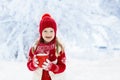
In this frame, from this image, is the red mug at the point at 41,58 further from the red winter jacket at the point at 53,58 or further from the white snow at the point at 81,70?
the white snow at the point at 81,70

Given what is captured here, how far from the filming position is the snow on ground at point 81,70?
2.60 metres

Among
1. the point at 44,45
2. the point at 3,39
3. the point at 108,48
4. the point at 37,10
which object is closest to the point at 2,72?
the point at 3,39

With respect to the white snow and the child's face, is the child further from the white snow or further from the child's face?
the white snow

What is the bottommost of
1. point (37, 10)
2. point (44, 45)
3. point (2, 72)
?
point (2, 72)

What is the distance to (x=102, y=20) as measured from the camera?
10.1ft

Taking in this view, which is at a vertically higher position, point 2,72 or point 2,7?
point 2,7

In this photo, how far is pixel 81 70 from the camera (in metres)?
2.73

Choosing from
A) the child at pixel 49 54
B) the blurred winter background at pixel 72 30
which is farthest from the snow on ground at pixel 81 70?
the child at pixel 49 54

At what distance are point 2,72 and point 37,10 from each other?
24.2 inches

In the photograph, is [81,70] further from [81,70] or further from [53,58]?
[53,58]

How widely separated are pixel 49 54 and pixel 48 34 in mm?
88

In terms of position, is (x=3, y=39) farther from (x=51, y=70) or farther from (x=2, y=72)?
(x=51, y=70)

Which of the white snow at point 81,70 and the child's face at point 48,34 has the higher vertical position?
the child's face at point 48,34

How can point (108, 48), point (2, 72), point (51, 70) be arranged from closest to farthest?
point (51, 70)
point (2, 72)
point (108, 48)
